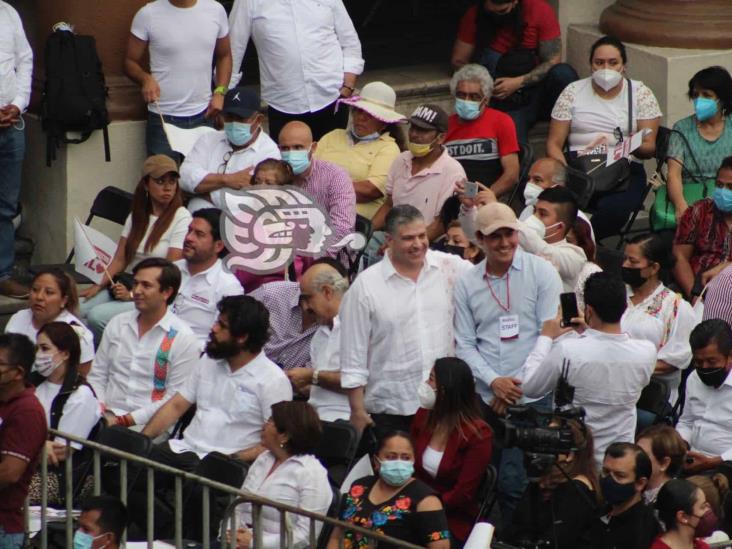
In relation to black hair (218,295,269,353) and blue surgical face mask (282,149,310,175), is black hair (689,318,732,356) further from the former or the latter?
blue surgical face mask (282,149,310,175)

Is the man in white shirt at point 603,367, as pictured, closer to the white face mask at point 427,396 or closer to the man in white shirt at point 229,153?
the white face mask at point 427,396

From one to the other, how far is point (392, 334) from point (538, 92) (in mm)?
4159

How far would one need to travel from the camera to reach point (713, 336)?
8.96 m

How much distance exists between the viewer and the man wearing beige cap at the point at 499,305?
9.00 meters

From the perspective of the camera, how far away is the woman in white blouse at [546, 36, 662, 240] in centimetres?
1184

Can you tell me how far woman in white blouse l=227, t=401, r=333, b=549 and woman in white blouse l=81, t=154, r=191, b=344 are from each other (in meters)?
2.60

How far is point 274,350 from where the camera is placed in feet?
31.7

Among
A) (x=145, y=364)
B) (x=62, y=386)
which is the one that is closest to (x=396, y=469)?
(x=62, y=386)

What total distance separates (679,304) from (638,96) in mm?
2709

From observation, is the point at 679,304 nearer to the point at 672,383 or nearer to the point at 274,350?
the point at 672,383

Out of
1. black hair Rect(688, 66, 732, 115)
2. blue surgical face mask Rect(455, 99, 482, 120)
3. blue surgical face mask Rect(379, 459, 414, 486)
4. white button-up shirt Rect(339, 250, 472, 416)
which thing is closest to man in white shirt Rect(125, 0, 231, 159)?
blue surgical face mask Rect(455, 99, 482, 120)

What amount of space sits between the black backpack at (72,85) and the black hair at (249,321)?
3.19 m

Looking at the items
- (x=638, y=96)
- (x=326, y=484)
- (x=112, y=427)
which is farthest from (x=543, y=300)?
(x=638, y=96)

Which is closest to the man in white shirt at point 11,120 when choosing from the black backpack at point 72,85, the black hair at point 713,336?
the black backpack at point 72,85
